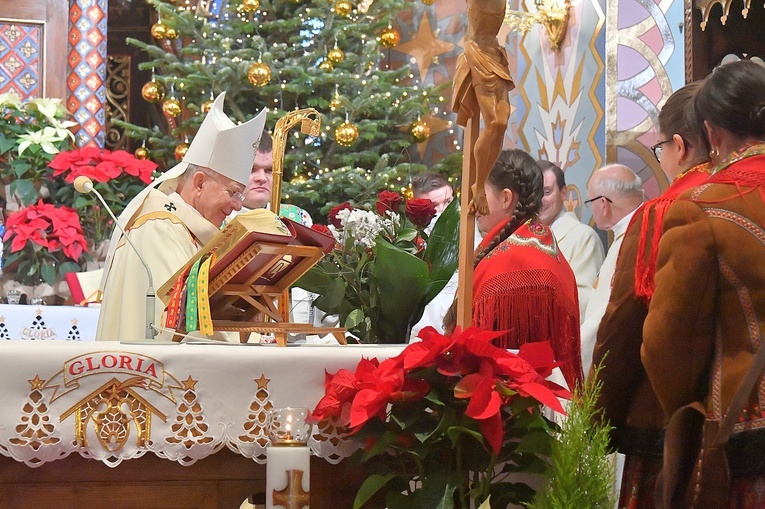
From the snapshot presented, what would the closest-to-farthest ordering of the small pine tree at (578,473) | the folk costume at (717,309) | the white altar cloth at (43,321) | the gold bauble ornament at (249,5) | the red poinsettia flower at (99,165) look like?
the small pine tree at (578,473)
the folk costume at (717,309)
the white altar cloth at (43,321)
the red poinsettia flower at (99,165)
the gold bauble ornament at (249,5)

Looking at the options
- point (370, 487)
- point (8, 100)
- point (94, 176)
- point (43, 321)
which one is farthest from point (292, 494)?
point (8, 100)

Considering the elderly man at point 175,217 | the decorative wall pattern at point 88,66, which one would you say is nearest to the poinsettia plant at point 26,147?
the elderly man at point 175,217

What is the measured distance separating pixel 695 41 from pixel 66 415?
13.3ft

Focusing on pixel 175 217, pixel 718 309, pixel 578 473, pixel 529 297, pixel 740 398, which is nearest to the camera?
pixel 578 473

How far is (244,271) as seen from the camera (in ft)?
7.39

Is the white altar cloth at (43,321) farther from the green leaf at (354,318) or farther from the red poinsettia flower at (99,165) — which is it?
the green leaf at (354,318)

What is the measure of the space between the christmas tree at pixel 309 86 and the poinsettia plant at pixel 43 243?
2236mm

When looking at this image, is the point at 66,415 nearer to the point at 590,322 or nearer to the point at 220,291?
the point at 220,291

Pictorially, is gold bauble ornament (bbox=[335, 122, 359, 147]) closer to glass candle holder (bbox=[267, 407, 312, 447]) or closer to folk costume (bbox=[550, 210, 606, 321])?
folk costume (bbox=[550, 210, 606, 321])

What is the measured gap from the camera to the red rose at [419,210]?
288 cm

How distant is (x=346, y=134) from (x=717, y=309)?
4982 millimetres

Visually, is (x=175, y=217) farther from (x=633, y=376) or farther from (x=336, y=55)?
(x=336, y=55)

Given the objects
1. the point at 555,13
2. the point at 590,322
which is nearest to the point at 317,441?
the point at 590,322

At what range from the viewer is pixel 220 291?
2.25 meters
